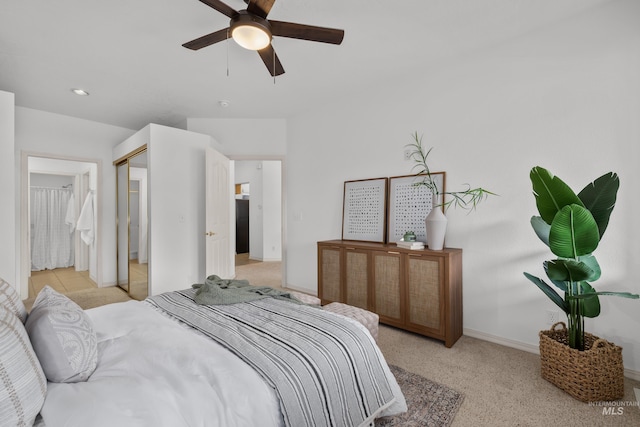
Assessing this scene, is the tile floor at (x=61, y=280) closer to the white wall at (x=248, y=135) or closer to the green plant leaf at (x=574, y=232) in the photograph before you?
the white wall at (x=248, y=135)

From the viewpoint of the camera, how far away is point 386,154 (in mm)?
3365

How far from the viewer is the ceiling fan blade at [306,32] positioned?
1.83m

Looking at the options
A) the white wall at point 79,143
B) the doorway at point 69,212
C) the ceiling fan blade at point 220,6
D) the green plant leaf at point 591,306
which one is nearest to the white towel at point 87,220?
the doorway at point 69,212

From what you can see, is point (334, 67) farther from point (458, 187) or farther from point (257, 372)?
point (257, 372)

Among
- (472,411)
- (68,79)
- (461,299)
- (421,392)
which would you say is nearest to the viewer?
(472,411)

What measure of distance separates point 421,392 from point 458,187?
5.96ft

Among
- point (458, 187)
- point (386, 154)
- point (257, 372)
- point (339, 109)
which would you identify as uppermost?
point (339, 109)

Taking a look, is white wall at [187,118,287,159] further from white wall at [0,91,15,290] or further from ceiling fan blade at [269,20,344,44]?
ceiling fan blade at [269,20,344,44]

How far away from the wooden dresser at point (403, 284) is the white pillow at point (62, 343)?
232 centimetres

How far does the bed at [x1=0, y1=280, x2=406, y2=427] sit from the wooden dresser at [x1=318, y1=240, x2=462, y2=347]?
48.8 inches

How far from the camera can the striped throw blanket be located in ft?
3.65

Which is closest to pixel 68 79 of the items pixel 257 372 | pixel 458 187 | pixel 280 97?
pixel 280 97

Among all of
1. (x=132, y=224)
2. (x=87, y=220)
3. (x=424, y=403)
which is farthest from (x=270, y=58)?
(x=87, y=220)

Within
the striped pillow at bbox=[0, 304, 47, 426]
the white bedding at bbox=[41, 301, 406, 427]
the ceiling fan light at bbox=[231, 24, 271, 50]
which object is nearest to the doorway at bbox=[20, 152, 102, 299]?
the ceiling fan light at bbox=[231, 24, 271, 50]
